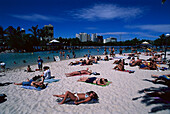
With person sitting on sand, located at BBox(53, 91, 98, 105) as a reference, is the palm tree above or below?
above

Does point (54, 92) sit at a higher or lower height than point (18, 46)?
lower

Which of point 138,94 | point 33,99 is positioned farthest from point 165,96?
point 33,99

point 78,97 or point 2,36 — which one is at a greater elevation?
point 2,36

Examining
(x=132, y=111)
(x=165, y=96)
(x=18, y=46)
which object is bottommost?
(x=132, y=111)

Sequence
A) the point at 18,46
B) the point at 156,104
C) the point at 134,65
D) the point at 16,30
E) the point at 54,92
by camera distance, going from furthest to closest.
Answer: the point at 16,30 → the point at 18,46 → the point at 134,65 → the point at 54,92 → the point at 156,104

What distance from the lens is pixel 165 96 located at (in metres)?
3.87

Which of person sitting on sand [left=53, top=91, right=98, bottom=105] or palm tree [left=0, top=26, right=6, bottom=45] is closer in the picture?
person sitting on sand [left=53, top=91, right=98, bottom=105]

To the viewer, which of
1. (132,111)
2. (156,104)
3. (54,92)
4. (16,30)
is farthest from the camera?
(16,30)

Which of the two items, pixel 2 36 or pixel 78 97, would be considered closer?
pixel 78 97

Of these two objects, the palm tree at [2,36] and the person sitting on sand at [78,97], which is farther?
the palm tree at [2,36]

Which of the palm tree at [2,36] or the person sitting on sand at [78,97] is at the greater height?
the palm tree at [2,36]

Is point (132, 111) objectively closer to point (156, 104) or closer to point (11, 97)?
point (156, 104)

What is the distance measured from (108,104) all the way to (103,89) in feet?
4.47

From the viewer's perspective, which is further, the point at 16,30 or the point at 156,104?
the point at 16,30
